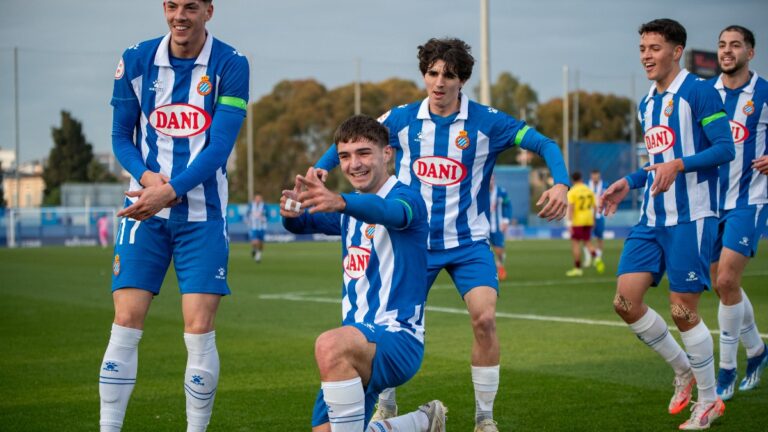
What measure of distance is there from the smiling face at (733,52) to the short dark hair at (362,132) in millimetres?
3817

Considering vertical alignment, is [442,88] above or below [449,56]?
below

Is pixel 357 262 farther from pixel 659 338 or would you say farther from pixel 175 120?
pixel 659 338

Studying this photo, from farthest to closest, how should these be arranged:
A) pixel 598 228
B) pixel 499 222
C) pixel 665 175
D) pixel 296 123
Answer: pixel 296 123 < pixel 598 228 < pixel 499 222 < pixel 665 175

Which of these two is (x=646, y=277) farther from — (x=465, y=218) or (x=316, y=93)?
(x=316, y=93)

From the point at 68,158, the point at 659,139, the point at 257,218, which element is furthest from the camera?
the point at 68,158

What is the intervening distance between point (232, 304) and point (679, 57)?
9734mm

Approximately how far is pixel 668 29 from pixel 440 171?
5.81ft

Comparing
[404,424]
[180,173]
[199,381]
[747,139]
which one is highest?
[747,139]

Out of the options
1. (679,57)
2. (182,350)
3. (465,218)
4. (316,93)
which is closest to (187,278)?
(465,218)

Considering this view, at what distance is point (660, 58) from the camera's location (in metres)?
6.49

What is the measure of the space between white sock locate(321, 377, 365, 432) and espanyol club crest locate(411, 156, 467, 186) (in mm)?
2202

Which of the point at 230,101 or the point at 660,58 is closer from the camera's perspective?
the point at 230,101

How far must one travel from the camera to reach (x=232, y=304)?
14945mm

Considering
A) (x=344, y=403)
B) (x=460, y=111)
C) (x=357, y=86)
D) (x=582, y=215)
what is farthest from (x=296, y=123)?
(x=344, y=403)
